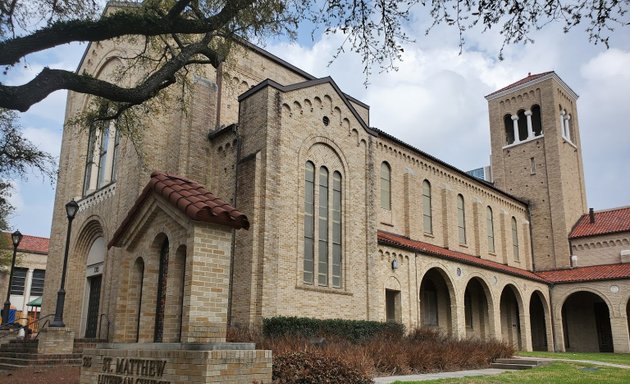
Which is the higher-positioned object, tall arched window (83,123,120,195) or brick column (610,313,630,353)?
tall arched window (83,123,120,195)

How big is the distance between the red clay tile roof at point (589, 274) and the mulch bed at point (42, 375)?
2958 centimetres

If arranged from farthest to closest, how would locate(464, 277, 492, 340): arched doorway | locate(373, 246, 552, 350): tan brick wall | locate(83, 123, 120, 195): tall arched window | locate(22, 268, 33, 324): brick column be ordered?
locate(22, 268, 33, 324): brick column, locate(464, 277, 492, 340): arched doorway, locate(83, 123, 120, 195): tall arched window, locate(373, 246, 552, 350): tan brick wall

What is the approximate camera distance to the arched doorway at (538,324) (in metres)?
36.1

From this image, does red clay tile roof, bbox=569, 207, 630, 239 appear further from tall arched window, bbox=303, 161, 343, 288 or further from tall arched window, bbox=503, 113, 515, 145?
tall arched window, bbox=303, 161, 343, 288

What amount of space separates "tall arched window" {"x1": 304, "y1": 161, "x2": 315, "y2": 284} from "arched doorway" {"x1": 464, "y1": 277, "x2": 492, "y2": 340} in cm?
1479

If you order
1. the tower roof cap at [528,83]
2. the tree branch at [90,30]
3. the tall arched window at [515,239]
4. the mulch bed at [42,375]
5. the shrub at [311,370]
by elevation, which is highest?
the tower roof cap at [528,83]

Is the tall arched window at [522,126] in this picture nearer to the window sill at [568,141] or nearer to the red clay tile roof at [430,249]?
the window sill at [568,141]

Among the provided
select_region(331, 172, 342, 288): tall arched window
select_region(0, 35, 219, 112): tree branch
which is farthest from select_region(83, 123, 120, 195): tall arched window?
select_region(0, 35, 219, 112): tree branch

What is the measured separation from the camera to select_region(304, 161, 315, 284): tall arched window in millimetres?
17922

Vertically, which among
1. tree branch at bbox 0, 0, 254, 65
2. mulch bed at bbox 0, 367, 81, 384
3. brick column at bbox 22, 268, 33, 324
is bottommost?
mulch bed at bbox 0, 367, 81, 384

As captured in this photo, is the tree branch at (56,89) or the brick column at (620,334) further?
the brick column at (620,334)

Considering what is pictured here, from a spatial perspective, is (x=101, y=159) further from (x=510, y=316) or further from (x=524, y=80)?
(x=524, y=80)

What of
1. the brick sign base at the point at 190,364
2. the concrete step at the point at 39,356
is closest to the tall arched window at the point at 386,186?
the concrete step at the point at 39,356

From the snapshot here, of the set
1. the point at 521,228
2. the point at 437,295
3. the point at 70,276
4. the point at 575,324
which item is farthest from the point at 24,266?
the point at 575,324
